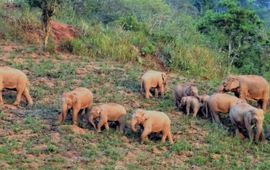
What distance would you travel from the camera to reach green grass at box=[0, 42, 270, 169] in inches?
404

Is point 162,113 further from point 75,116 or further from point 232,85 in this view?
Answer: point 232,85

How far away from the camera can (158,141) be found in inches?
462

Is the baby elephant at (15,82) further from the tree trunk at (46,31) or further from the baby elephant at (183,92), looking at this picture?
the tree trunk at (46,31)

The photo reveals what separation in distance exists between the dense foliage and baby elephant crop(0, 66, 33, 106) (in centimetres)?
518

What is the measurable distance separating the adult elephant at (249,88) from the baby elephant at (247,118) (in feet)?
6.10

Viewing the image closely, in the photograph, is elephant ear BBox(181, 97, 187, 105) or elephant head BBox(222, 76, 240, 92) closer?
elephant ear BBox(181, 97, 187, 105)

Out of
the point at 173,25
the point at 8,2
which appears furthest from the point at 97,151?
the point at 173,25

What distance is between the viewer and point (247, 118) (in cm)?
1242

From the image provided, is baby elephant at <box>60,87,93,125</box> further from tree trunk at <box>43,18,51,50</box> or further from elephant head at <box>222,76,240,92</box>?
tree trunk at <box>43,18,51,50</box>

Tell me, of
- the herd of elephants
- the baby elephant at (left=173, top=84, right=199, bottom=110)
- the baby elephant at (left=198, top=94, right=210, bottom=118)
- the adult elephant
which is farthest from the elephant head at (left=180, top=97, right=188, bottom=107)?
the adult elephant

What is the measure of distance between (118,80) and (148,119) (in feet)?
15.3

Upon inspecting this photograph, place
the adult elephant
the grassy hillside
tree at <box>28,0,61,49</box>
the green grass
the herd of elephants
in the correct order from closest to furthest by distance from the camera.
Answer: the green grass
the grassy hillside
the herd of elephants
the adult elephant
tree at <box>28,0,61,49</box>

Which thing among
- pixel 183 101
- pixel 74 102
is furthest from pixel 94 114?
pixel 183 101

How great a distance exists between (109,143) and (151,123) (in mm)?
912
